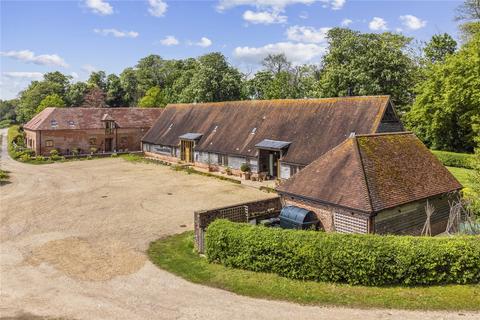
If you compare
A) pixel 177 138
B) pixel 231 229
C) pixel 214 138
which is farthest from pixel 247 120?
pixel 231 229

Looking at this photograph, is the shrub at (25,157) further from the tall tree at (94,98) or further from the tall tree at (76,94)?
the tall tree at (76,94)

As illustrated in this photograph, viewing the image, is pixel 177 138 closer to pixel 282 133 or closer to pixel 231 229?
pixel 282 133

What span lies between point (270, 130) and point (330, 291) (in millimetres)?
21781

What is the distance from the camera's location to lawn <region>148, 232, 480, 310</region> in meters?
10.9

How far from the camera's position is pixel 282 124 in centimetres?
3194

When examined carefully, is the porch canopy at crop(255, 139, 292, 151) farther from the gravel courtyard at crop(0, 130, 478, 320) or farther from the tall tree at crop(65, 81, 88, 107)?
the tall tree at crop(65, 81, 88, 107)

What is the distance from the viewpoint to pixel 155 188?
28656mm

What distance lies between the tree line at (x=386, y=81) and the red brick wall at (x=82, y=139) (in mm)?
13264

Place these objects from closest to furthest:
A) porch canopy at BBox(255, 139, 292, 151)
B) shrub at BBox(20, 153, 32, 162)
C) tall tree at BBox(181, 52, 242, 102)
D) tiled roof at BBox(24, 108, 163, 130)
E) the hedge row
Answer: the hedge row → porch canopy at BBox(255, 139, 292, 151) → shrub at BBox(20, 153, 32, 162) → tiled roof at BBox(24, 108, 163, 130) → tall tree at BBox(181, 52, 242, 102)

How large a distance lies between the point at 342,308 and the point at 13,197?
24459 mm

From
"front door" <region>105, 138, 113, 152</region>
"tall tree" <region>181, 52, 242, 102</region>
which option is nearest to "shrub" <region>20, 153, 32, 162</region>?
"front door" <region>105, 138, 113, 152</region>

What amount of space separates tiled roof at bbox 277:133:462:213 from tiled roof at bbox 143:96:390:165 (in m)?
6.91

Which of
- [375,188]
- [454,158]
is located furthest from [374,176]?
[454,158]

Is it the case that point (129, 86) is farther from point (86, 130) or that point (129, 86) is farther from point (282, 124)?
point (282, 124)
